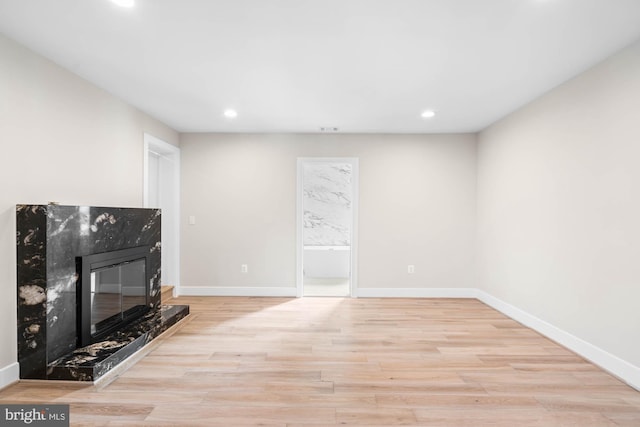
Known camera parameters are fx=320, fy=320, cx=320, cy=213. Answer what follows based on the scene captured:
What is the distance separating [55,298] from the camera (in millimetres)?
2365

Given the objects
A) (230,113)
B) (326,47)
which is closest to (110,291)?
(230,113)

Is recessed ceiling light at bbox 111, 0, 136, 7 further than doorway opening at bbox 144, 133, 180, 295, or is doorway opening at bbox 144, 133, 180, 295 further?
doorway opening at bbox 144, 133, 180, 295

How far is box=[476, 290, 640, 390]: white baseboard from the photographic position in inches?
91.5

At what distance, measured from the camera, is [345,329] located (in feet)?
11.2

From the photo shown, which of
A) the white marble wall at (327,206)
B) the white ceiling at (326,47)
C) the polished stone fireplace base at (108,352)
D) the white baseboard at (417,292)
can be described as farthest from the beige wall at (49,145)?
the white marble wall at (327,206)

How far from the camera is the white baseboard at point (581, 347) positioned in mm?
2324

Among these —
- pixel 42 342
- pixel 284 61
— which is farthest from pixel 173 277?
pixel 284 61

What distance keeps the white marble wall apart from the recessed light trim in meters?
3.37

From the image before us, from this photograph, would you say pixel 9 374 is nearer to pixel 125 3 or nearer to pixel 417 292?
pixel 125 3

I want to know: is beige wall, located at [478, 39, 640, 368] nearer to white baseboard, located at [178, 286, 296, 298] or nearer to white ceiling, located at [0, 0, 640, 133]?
white ceiling, located at [0, 0, 640, 133]

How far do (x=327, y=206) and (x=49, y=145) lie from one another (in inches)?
207

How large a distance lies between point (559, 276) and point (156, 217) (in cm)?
430

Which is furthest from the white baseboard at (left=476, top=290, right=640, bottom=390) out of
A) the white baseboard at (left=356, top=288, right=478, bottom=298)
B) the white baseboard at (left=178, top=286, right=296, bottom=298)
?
the white baseboard at (left=178, top=286, right=296, bottom=298)

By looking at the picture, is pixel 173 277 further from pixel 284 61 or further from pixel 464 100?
pixel 464 100
